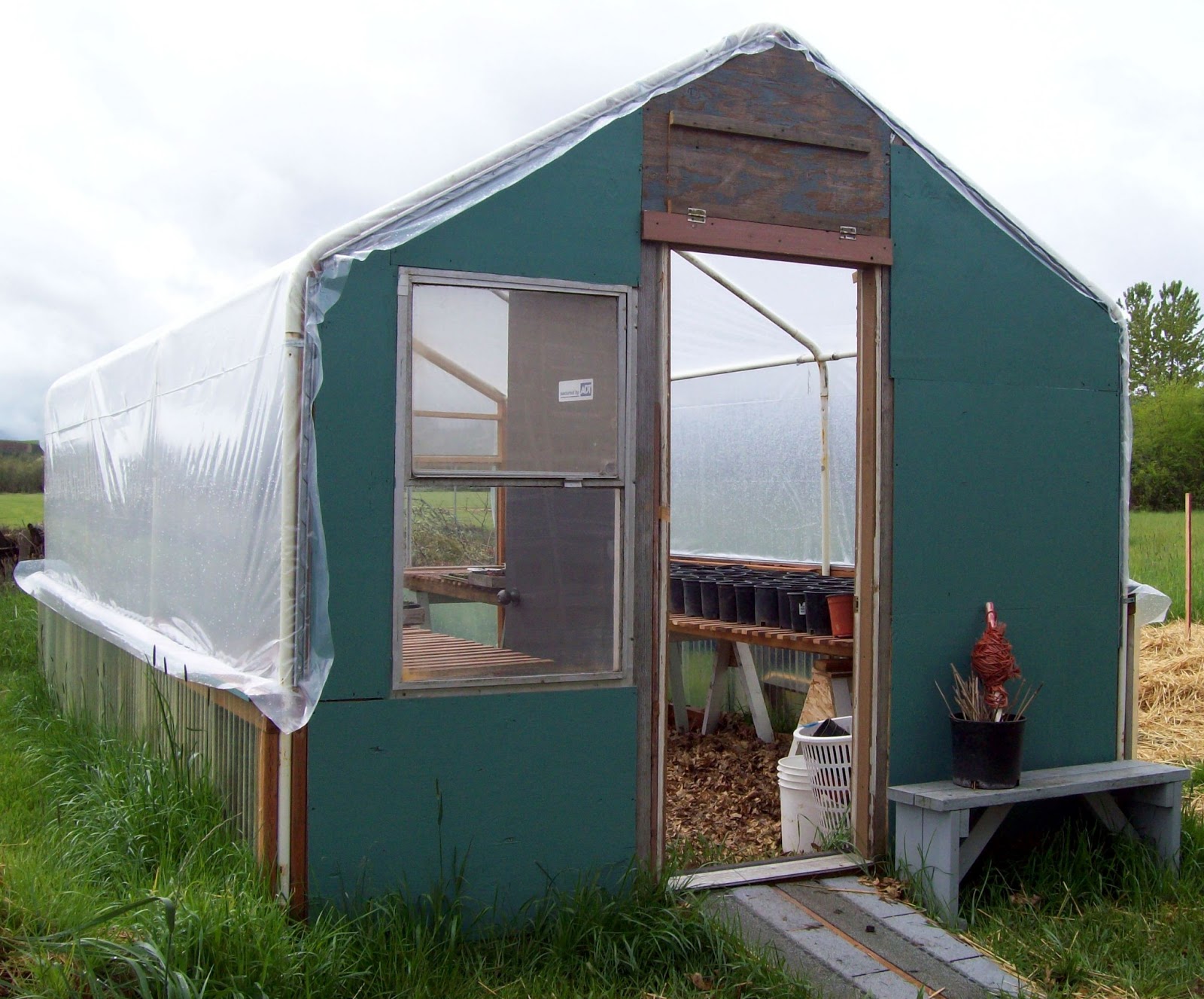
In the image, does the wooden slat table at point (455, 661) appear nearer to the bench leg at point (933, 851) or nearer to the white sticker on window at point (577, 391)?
the white sticker on window at point (577, 391)

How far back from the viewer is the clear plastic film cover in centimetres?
426

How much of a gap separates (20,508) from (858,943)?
27.5 metres

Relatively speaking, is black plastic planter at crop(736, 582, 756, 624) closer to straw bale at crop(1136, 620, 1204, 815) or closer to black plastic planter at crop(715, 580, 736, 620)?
black plastic planter at crop(715, 580, 736, 620)

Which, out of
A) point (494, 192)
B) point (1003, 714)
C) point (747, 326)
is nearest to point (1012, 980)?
point (1003, 714)

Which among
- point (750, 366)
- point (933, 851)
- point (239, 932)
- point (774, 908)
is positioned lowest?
point (774, 908)

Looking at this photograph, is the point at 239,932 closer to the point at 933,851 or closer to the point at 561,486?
the point at 561,486

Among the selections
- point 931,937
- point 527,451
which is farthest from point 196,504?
point 931,937

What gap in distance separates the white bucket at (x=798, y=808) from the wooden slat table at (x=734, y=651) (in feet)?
2.61

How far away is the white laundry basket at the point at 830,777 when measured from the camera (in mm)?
5824

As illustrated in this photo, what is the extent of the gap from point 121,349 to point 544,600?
11.6ft

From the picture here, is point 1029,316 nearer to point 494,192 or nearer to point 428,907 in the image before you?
point 494,192

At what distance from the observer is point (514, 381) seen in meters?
4.56

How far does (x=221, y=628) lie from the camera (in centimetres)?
475

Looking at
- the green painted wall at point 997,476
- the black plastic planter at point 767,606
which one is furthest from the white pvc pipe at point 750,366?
the green painted wall at point 997,476
